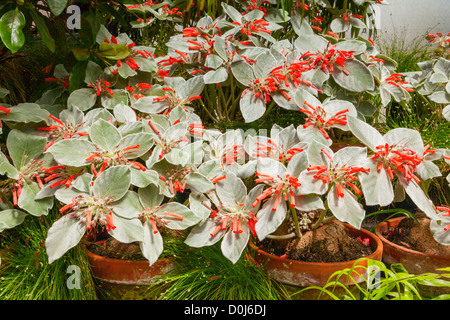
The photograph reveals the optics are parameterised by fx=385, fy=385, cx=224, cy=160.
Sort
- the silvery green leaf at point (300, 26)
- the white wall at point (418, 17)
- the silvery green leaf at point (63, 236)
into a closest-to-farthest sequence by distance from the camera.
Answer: the silvery green leaf at point (63, 236), the silvery green leaf at point (300, 26), the white wall at point (418, 17)

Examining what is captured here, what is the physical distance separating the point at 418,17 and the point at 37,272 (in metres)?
2.85

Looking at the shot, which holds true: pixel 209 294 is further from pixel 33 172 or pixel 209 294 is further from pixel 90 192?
pixel 33 172

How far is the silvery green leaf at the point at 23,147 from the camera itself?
947 millimetres

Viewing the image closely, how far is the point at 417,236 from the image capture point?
109 cm

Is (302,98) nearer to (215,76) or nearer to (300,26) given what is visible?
(215,76)

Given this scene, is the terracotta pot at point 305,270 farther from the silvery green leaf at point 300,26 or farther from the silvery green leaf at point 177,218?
the silvery green leaf at point 300,26

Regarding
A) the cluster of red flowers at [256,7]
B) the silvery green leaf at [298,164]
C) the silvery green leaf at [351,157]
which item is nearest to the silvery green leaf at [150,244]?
the silvery green leaf at [298,164]

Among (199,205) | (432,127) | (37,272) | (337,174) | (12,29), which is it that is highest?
(12,29)

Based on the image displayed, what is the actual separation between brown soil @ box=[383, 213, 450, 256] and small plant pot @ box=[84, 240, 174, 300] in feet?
2.17

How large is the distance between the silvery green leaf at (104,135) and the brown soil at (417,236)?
84 centimetres

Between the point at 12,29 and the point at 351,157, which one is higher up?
the point at 12,29

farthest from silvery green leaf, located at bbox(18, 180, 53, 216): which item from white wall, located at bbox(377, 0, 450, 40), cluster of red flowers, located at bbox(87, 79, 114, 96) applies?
white wall, located at bbox(377, 0, 450, 40)

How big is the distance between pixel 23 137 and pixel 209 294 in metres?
0.61
